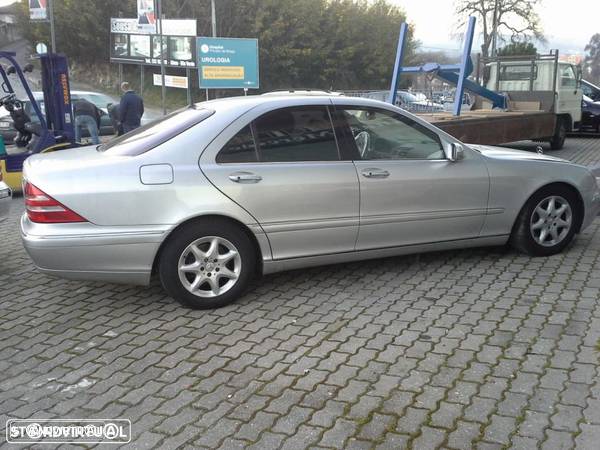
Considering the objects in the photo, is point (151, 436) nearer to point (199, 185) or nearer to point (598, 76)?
point (199, 185)

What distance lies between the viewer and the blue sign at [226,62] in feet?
80.4

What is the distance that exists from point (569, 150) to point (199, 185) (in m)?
12.7

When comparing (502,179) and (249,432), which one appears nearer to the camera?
(249,432)

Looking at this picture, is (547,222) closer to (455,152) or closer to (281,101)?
(455,152)

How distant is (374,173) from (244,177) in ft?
3.47

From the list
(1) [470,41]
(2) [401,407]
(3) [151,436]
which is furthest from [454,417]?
(1) [470,41]

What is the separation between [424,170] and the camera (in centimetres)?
489

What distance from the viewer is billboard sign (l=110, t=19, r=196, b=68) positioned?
2839 centimetres

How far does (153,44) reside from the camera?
29.8m

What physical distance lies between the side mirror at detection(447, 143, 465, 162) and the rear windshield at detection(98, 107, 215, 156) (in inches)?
78.1

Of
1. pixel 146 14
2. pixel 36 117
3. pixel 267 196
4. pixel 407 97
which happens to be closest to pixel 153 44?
pixel 146 14

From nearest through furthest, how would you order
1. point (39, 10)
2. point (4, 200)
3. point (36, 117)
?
point (4, 200)
point (36, 117)
point (39, 10)

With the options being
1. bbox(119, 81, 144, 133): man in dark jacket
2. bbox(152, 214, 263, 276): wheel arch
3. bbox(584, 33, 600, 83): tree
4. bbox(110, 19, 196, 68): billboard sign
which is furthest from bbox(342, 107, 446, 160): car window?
bbox(584, 33, 600, 83): tree

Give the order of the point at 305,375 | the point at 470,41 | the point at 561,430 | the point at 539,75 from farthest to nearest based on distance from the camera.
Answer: the point at 539,75
the point at 470,41
the point at 305,375
the point at 561,430
